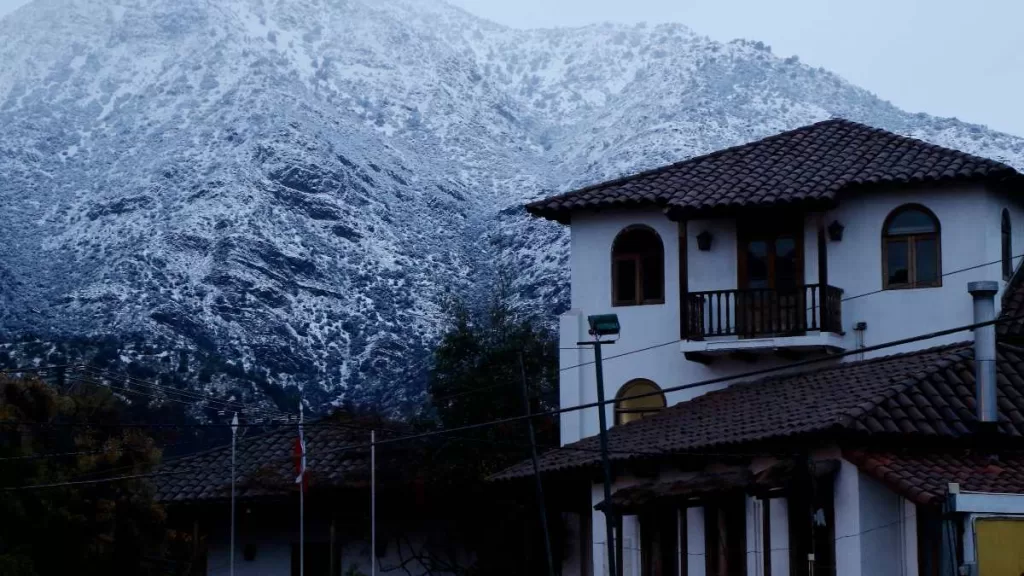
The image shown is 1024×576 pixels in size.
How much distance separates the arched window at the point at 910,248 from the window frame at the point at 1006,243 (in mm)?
1532

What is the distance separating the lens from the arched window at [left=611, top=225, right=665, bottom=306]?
33469mm

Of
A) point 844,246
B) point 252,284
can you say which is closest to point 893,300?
point 844,246

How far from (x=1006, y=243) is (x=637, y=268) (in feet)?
23.7

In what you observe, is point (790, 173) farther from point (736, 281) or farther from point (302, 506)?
point (302, 506)

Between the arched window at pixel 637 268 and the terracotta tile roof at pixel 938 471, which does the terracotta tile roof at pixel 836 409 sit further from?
the arched window at pixel 637 268

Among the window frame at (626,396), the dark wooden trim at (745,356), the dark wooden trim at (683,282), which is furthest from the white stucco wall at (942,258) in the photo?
the window frame at (626,396)

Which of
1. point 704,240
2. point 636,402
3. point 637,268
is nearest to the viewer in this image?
point 704,240

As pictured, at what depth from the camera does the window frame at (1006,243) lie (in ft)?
105

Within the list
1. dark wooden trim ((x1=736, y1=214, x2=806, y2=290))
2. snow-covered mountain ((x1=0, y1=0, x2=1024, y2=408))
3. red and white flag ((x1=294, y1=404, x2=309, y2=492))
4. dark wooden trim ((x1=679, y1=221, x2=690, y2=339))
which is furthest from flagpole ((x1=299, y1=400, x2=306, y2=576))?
snow-covered mountain ((x1=0, y1=0, x2=1024, y2=408))

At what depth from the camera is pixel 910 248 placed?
31.4m

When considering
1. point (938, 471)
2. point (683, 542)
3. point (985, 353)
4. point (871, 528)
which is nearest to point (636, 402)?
point (683, 542)

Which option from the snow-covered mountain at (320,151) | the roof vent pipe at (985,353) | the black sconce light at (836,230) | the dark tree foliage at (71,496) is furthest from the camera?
the snow-covered mountain at (320,151)

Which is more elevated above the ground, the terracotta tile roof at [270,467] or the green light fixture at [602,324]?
the green light fixture at [602,324]

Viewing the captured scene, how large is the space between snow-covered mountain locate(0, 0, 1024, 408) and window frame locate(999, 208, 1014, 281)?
41223mm
